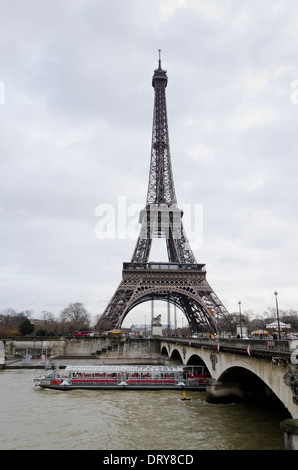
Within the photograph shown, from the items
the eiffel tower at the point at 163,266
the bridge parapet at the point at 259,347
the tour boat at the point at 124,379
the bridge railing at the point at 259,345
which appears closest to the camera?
the bridge parapet at the point at 259,347

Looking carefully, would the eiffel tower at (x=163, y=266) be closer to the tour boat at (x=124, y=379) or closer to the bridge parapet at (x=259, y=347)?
the tour boat at (x=124, y=379)


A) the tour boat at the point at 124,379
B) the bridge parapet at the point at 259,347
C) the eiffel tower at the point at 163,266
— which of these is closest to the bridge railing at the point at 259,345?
the bridge parapet at the point at 259,347

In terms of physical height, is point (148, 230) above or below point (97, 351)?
above

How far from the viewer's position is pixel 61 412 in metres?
22.9

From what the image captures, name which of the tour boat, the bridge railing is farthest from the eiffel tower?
the bridge railing

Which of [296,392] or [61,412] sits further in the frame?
[61,412]

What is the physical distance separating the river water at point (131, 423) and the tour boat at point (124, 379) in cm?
351

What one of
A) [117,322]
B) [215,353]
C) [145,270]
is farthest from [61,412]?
[145,270]

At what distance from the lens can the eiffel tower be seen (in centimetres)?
6131

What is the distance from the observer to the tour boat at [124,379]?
109ft

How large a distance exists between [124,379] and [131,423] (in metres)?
15.0

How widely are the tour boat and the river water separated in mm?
3506
